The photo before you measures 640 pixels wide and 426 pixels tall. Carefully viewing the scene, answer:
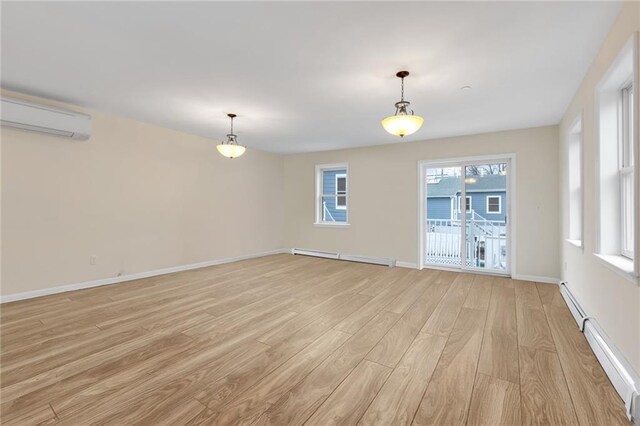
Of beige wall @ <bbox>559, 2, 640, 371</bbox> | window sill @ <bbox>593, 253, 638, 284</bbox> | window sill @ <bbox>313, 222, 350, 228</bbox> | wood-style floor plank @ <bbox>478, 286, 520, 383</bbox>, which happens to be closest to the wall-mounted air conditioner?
window sill @ <bbox>313, 222, 350, 228</bbox>

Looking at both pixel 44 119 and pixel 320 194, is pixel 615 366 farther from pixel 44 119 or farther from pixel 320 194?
pixel 44 119

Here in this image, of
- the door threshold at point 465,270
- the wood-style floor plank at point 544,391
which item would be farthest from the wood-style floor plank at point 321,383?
the door threshold at point 465,270

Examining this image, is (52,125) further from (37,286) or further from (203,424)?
(203,424)

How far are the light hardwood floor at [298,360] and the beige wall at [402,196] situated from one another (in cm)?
128

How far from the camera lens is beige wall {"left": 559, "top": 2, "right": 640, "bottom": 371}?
5.77ft

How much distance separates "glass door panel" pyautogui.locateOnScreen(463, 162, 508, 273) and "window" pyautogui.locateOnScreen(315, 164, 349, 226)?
2674mm

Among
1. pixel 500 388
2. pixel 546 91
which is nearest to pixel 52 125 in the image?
pixel 500 388

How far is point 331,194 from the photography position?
6938 mm

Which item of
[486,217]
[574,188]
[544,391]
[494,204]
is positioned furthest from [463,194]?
[544,391]

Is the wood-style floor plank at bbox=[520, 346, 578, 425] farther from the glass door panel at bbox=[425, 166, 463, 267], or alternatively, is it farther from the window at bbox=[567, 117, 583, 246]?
the glass door panel at bbox=[425, 166, 463, 267]

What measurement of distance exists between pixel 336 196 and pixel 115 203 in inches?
174

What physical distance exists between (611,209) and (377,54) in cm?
241

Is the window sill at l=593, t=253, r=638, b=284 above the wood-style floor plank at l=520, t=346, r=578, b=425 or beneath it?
above

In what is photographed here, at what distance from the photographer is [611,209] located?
2.33 m
